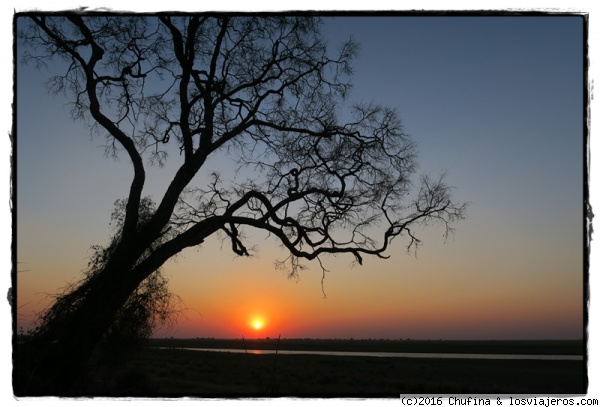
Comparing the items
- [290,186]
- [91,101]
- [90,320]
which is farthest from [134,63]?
[90,320]

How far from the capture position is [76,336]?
1148 centimetres

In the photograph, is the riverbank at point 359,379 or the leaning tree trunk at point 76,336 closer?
the leaning tree trunk at point 76,336

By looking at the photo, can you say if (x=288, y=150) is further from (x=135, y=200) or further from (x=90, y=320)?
(x=90, y=320)

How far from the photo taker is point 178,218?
13766 mm

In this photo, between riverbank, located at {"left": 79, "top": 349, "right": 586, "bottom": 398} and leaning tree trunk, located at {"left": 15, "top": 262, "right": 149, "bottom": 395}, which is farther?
riverbank, located at {"left": 79, "top": 349, "right": 586, "bottom": 398}

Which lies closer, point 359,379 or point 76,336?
point 76,336

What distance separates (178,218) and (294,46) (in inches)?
194

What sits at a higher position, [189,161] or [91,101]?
[91,101]

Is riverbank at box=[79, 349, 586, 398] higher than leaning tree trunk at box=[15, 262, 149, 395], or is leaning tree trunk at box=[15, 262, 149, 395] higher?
leaning tree trunk at box=[15, 262, 149, 395]

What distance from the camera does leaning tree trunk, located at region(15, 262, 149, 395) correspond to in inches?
422

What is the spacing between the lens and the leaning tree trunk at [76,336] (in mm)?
10727

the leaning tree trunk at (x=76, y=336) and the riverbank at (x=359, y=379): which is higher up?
the leaning tree trunk at (x=76, y=336)

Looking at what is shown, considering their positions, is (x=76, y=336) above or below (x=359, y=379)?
above

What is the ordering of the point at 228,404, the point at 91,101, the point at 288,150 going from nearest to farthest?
1. the point at 228,404
2. the point at 91,101
3. the point at 288,150
